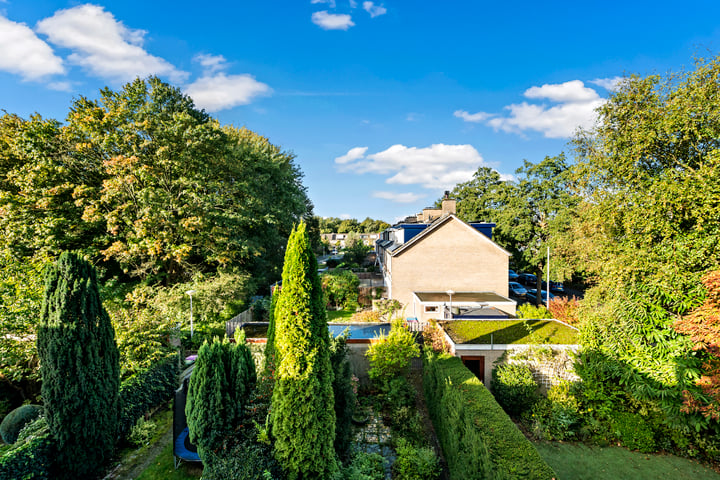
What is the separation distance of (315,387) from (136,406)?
8.14 meters

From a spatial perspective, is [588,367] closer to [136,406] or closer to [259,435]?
[259,435]

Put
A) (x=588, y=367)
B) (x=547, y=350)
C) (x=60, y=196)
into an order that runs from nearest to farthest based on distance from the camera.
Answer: (x=588, y=367) → (x=547, y=350) → (x=60, y=196)

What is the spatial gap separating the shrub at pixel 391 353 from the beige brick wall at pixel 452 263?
999 centimetres

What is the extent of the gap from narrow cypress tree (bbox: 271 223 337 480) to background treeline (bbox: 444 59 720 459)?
430 inches

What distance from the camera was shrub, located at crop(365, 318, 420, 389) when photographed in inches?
A: 508

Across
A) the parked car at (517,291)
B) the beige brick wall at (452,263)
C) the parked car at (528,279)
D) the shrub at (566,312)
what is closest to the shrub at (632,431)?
the shrub at (566,312)

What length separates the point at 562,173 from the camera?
26938mm

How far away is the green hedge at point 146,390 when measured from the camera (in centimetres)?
1009

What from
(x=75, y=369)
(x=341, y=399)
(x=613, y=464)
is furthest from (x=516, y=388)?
(x=75, y=369)

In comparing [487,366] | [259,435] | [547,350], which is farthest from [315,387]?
[547,350]

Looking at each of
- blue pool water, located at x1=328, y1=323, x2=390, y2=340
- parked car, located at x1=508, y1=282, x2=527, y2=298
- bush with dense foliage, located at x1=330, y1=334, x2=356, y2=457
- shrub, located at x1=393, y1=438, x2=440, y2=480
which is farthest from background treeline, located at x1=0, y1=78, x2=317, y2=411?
parked car, located at x1=508, y1=282, x2=527, y2=298

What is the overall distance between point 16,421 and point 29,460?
142 inches

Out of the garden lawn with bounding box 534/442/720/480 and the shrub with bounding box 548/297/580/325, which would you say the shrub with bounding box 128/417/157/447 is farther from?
the shrub with bounding box 548/297/580/325

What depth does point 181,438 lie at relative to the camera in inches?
360
